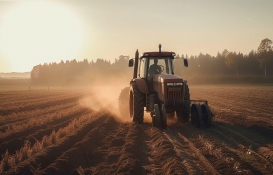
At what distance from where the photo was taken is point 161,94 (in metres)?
11.7

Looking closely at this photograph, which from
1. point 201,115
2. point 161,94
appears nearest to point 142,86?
point 161,94

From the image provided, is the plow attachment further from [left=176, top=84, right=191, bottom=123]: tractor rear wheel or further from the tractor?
[left=176, top=84, right=191, bottom=123]: tractor rear wheel

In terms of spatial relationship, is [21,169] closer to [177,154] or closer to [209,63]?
[177,154]

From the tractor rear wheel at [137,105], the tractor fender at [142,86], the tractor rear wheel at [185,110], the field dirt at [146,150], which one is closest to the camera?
the field dirt at [146,150]

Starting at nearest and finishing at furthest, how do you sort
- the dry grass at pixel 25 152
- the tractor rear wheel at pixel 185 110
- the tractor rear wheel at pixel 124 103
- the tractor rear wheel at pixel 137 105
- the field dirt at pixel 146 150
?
the field dirt at pixel 146 150 → the dry grass at pixel 25 152 → the tractor rear wheel at pixel 185 110 → the tractor rear wheel at pixel 137 105 → the tractor rear wheel at pixel 124 103

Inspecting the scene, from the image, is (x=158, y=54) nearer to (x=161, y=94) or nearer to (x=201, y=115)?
(x=161, y=94)

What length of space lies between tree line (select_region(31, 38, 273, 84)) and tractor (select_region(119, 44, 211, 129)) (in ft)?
76.0

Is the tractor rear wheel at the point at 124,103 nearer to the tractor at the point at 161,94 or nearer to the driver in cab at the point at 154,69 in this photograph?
the tractor at the point at 161,94

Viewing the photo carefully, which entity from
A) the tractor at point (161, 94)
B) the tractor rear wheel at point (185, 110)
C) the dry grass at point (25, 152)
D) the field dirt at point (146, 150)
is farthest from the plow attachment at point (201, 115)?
the dry grass at point (25, 152)

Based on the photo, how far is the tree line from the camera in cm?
6744

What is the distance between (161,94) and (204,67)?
251 ft

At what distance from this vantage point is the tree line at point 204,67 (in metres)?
67.4

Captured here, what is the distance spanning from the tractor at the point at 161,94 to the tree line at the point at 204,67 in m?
23.2

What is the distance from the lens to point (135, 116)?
484 inches
